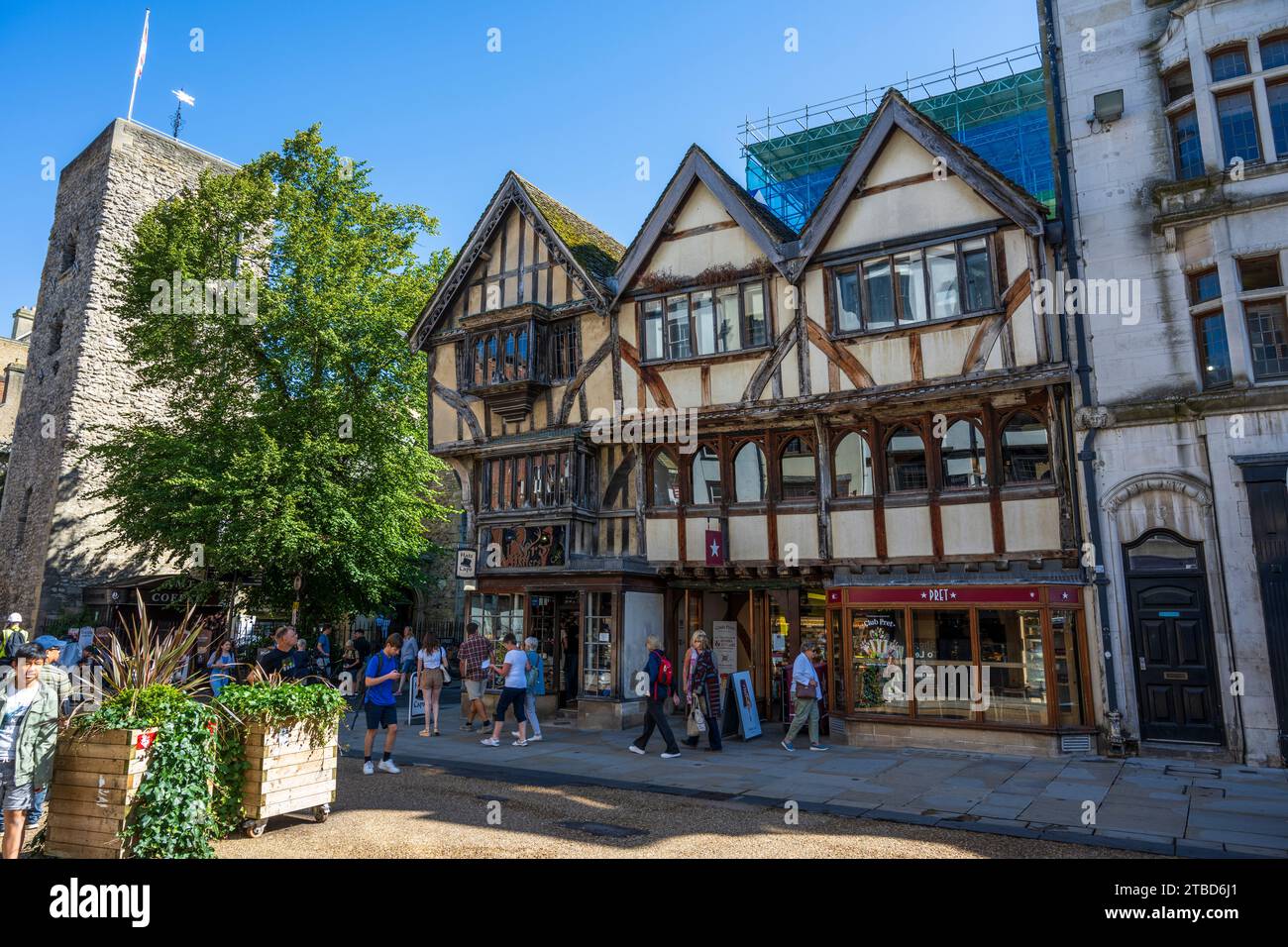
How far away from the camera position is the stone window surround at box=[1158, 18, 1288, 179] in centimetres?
1219

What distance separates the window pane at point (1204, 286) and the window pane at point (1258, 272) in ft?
1.10

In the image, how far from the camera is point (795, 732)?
1315cm

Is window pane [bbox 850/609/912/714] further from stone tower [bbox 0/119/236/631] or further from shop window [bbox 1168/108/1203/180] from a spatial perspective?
stone tower [bbox 0/119/236/631]

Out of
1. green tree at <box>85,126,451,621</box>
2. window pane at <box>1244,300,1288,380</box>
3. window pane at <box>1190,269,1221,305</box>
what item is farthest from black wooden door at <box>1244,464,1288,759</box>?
green tree at <box>85,126,451,621</box>

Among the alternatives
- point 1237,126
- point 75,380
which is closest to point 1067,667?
point 1237,126

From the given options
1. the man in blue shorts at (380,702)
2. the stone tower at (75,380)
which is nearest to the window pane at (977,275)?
the man in blue shorts at (380,702)

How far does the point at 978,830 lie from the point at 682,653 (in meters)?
9.47

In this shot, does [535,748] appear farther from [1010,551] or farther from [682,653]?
[1010,551]

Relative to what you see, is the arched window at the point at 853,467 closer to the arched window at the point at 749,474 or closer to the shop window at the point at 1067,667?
the arched window at the point at 749,474

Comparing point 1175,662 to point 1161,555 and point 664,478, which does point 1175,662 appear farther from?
point 664,478

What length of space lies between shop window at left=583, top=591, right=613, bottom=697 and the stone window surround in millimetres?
12441

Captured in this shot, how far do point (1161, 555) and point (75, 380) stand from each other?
3116cm

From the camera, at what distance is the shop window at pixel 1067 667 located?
12.4 m
